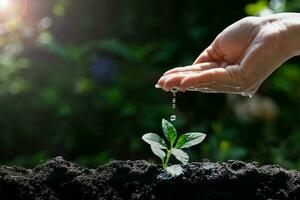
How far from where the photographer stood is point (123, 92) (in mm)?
4801

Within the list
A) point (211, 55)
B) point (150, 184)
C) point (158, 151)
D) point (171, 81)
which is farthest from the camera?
point (211, 55)

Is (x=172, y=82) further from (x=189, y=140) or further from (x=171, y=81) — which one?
(x=189, y=140)

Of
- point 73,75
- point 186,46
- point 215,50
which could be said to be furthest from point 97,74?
point 215,50

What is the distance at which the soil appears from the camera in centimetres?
158

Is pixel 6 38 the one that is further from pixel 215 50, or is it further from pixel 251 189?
pixel 251 189

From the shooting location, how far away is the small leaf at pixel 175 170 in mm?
1594

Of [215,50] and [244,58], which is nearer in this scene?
[244,58]

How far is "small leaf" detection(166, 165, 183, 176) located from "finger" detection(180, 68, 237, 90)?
372 millimetres

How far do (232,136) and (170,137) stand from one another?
8.95ft

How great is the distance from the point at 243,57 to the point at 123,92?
8.83 feet

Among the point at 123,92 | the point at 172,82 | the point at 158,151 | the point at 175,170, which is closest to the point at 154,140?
the point at 158,151

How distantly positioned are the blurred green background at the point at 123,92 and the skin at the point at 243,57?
178 centimetres

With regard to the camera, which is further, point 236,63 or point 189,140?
point 236,63

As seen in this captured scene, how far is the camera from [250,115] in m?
4.61
